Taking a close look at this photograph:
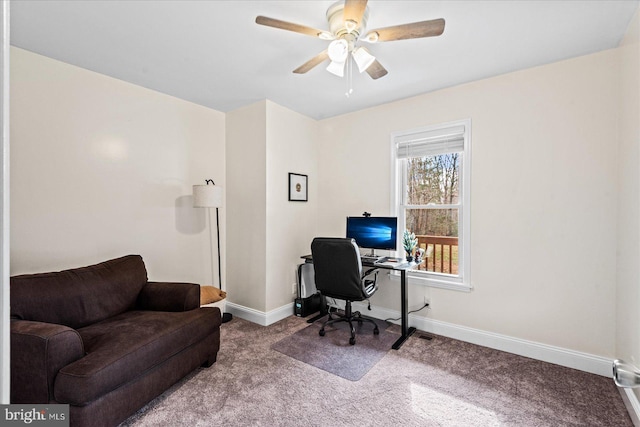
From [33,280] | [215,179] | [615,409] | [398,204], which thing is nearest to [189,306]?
[33,280]

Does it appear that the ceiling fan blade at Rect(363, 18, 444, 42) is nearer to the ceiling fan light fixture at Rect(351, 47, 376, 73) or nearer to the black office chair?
the ceiling fan light fixture at Rect(351, 47, 376, 73)

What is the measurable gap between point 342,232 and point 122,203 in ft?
7.98

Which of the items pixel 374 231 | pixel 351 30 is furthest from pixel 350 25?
pixel 374 231

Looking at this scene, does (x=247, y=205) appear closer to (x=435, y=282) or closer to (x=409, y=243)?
(x=409, y=243)

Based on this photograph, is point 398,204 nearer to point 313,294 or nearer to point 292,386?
point 313,294

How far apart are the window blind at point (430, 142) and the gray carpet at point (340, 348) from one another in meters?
1.97

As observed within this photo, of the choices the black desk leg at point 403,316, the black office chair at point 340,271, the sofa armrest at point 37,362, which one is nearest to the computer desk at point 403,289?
the black desk leg at point 403,316

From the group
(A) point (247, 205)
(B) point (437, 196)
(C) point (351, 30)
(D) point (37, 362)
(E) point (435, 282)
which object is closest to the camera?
(D) point (37, 362)

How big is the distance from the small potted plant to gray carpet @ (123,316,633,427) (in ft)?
3.20

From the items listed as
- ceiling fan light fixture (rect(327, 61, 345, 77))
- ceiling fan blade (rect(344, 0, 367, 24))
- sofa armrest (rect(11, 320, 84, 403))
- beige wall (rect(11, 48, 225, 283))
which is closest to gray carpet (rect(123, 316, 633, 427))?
sofa armrest (rect(11, 320, 84, 403))

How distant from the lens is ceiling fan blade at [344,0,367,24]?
1565 millimetres

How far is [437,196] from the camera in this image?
10.9 feet

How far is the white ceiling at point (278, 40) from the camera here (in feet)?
6.21

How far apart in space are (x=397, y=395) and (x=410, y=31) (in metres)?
2.39
